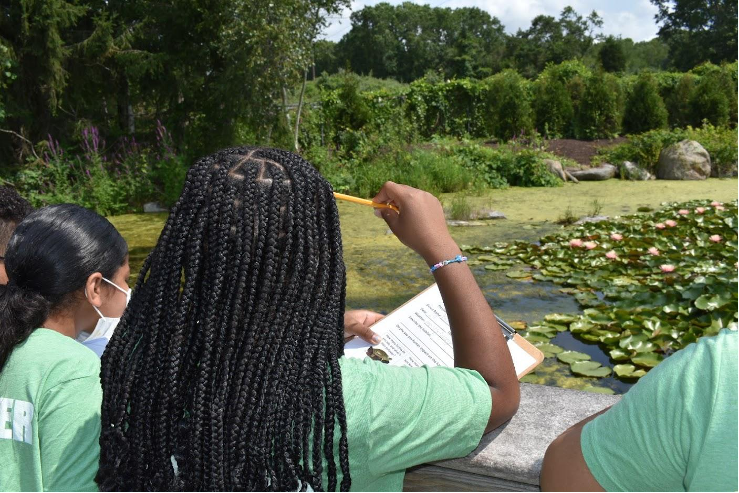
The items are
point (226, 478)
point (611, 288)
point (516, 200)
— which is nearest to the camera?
point (226, 478)

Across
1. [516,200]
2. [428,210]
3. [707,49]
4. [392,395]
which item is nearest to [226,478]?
[392,395]

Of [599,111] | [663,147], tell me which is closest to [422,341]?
[663,147]

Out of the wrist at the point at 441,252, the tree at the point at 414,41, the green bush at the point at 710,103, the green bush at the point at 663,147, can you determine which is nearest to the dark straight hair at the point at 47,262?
the wrist at the point at 441,252

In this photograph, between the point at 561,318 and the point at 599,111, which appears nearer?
the point at 561,318

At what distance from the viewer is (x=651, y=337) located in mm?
3023

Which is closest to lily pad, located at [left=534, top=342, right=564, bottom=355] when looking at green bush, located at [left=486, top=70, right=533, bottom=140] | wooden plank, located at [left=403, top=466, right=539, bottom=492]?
wooden plank, located at [left=403, top=466, right=539, bottom=492]

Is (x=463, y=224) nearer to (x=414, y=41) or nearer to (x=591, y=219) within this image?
(x=591, y=219)

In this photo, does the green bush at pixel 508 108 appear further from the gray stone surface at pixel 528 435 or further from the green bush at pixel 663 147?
the gray stone surface at pixel 528 435

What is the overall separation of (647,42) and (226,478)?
74.1 m

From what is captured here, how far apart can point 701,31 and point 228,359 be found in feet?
139

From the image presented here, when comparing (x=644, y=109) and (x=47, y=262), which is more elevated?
(x=644, y=109)

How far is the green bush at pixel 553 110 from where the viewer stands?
1481 centimetres

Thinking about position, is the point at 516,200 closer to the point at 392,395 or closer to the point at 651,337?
the point at 651,337

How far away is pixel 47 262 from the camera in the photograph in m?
1.27
